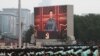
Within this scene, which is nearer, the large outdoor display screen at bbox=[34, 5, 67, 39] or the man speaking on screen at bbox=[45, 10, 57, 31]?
the large outdoor display screen at bbox=[34, 5, 67, 39]

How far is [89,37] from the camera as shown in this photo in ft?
280

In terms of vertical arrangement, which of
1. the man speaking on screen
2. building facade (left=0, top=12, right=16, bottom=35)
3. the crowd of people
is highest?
the crowd of people

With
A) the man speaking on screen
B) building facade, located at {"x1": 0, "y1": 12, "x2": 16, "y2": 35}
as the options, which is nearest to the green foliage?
the man speaking on screen

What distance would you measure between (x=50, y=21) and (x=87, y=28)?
15.0 metres

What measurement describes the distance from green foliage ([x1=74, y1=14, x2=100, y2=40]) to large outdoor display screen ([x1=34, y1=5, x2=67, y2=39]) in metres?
13.1

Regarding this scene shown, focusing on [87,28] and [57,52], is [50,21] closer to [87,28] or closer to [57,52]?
[87,28]

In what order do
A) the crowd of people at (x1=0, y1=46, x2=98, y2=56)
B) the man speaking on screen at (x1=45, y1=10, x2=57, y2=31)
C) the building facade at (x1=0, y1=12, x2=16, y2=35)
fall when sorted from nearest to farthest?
1. the crowd of people at (x1=0, y1=46, x2=98, y2=56)
2. the man speaking on screen at (x1=45, y1=10, x2=57, y2=31)
3. the building facade at (x1=0, y1=12, x2=16, y2=35)

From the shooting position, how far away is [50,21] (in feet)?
240

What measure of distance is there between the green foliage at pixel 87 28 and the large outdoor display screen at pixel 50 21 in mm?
13073

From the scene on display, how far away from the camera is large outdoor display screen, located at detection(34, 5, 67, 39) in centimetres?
7181

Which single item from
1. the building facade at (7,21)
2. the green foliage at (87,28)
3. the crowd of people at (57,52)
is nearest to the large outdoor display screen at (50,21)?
the green foliage at (87,28)

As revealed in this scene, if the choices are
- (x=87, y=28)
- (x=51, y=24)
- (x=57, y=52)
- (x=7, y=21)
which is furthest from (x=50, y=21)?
(x=7, y=21)

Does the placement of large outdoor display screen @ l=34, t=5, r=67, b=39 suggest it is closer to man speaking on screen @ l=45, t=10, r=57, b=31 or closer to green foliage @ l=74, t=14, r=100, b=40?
man speaking on screen @ l=45, t=10, r=57, b=31

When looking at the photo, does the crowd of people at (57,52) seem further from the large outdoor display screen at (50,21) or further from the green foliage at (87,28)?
the green foliage at (87,28)
